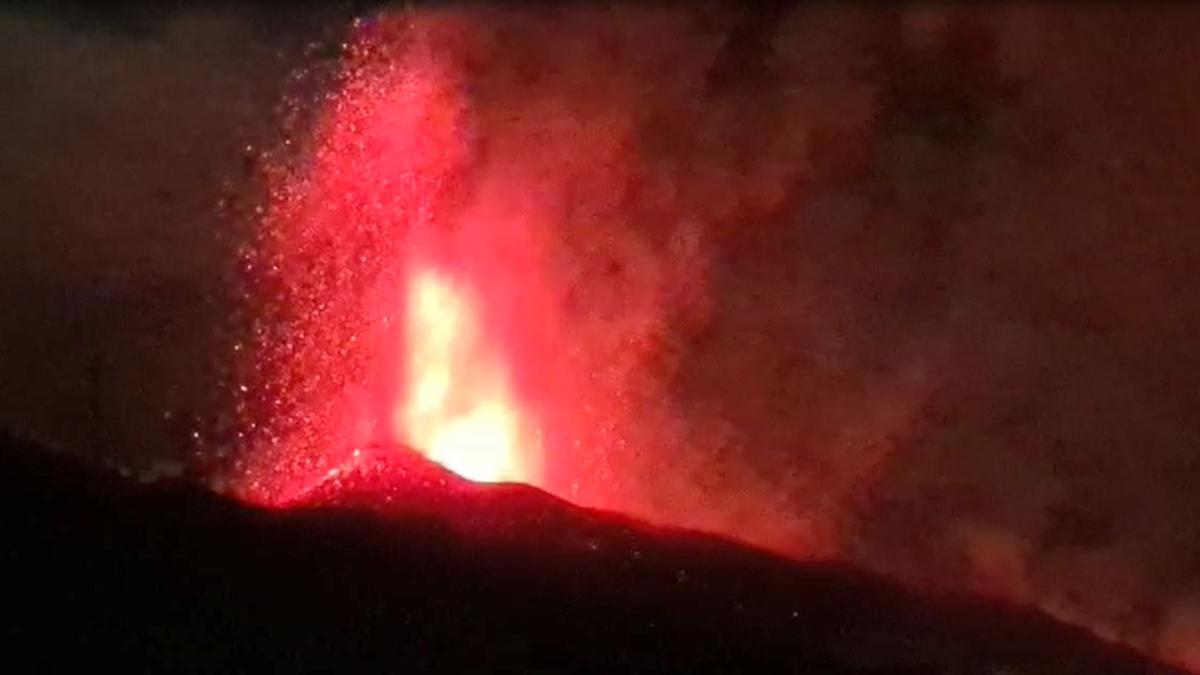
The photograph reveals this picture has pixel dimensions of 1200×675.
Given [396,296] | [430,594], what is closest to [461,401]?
[396,296]

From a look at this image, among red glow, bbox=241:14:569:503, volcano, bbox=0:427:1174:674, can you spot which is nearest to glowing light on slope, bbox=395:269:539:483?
red glow, bbox=241:14:569:503

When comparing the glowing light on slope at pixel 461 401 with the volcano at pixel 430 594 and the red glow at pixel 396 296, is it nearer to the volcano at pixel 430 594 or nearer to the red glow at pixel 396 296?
the red glow at pixel 396 296

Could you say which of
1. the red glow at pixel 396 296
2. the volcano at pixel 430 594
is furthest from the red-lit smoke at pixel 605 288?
the volcano at pixel 430 594

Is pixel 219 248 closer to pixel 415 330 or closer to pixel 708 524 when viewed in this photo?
pixel 415 330

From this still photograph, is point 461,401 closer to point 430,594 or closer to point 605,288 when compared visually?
point 605,288

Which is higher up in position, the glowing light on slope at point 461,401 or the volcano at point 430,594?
the glowing light on slope at point 461,401

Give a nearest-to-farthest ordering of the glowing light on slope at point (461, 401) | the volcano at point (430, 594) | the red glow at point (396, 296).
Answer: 1. the volcano at point (430, 594)
2. the red glow at point (396, 296)
3. the glowing light on slope at point (461, 401)

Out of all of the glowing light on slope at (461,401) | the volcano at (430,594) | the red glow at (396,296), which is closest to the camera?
the volcano at (430,594)

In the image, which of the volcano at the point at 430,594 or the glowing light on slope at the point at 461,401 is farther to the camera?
the glowing light on slope at the point at 461,401
